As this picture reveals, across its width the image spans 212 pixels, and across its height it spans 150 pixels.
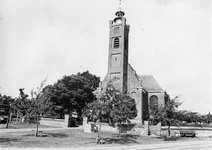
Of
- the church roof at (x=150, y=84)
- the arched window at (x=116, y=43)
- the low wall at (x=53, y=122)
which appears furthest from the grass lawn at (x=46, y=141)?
the church roof at (x=150, y=84)

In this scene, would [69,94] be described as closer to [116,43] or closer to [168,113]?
[116,43]

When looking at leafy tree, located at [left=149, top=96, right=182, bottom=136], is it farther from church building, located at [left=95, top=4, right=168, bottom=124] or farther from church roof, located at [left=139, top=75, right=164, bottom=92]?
church roof, located at [left=139, top=75, right=164, bottom=92]

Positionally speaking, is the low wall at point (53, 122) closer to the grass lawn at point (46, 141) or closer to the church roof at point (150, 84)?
the grass lawn at point (46, 141)

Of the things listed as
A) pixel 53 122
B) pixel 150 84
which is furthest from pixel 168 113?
pixel 150 84

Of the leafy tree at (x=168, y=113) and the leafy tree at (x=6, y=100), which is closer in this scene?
the leafy tree at (x=168, y=113)

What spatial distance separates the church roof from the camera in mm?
46022

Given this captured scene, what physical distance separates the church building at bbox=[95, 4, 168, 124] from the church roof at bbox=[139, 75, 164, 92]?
971 millimetres


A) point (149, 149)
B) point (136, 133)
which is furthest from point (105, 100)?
point (136, 133)

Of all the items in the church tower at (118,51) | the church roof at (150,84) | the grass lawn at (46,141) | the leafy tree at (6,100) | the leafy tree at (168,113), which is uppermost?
the church tower at (118,51)

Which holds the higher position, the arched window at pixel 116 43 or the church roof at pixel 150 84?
the arched window at pixel 116 43

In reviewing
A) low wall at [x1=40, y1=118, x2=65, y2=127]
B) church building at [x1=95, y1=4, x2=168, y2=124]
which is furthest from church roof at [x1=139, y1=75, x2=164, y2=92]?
low wall at [x1=40, y1=118, x2=65, y2=127]

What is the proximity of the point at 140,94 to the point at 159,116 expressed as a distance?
59.5 ft

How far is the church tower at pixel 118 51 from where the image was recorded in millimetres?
39719

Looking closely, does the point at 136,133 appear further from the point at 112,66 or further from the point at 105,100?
the point at 112,66
